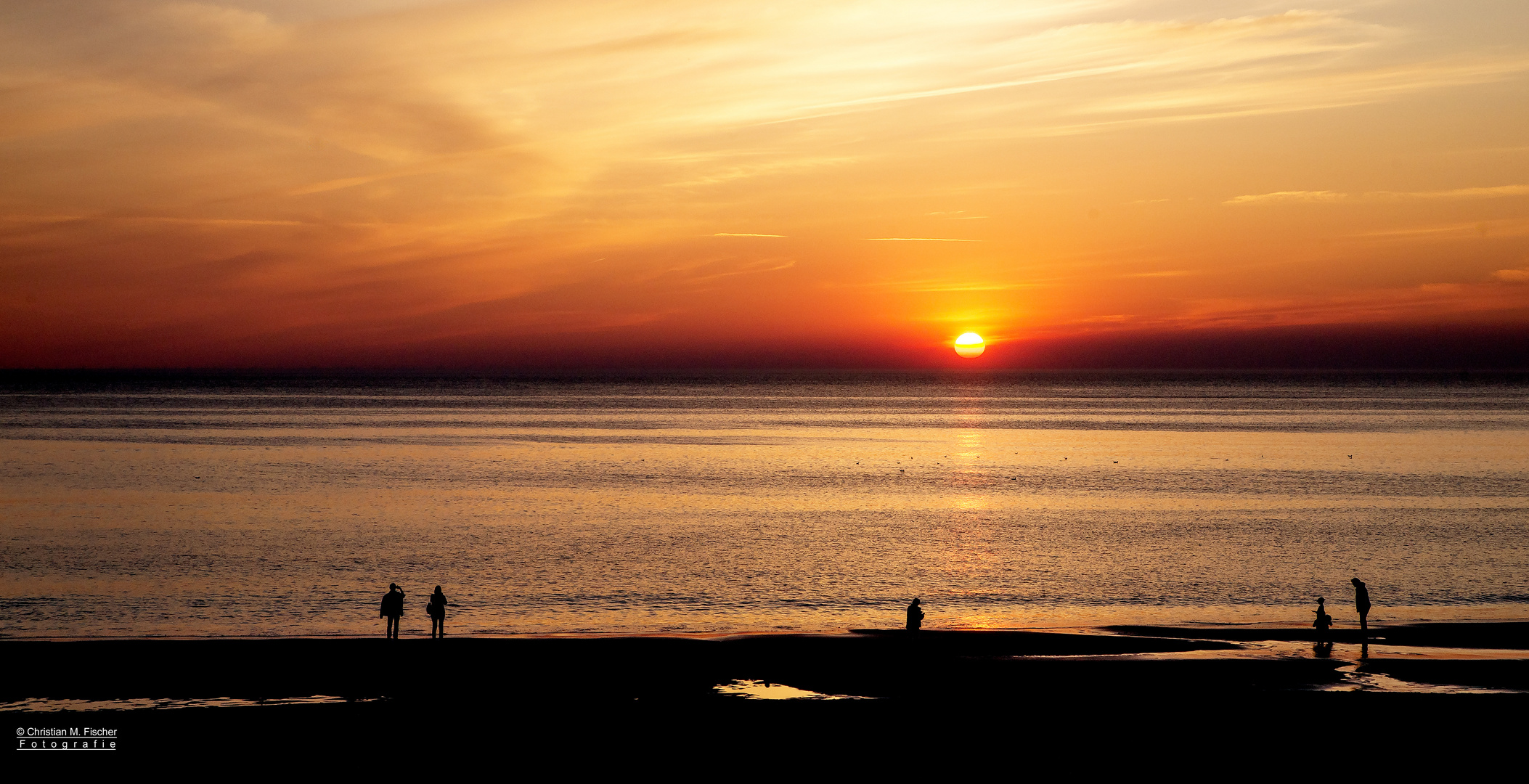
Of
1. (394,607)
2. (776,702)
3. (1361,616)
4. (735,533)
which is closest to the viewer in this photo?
(776,702)

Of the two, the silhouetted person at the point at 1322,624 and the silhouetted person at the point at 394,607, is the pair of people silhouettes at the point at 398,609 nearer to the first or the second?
the silhouetted person at the point at 394,607

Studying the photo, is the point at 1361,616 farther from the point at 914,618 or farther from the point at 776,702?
the point at 776,702

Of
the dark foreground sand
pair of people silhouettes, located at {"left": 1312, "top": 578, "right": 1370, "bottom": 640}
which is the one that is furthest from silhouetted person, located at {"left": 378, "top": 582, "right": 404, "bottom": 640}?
pair of people silhouettes, located at {"left": 1312, "top": 578, "right": 1370, "bottom": 640}

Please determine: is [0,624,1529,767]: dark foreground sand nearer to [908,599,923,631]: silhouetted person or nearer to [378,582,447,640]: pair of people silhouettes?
[378,582,447,640]: pair of people silhouettes

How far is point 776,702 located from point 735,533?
28.0 metres

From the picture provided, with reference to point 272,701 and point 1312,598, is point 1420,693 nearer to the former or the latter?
point 1312,598

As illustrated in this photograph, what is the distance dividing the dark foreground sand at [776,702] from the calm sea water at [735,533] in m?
3.92

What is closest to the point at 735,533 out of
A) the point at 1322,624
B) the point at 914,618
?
the point at 914,618

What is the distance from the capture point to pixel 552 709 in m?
19.7

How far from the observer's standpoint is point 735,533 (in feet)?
159

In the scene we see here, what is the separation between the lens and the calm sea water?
3216cm

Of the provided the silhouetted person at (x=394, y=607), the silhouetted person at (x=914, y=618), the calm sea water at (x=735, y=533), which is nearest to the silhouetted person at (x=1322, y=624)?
the calm sea water at (x=735, y=533)

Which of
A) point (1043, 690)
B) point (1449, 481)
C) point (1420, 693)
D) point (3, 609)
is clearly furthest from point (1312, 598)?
point (1449, 481)

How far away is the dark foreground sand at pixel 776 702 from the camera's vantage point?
1783cm
